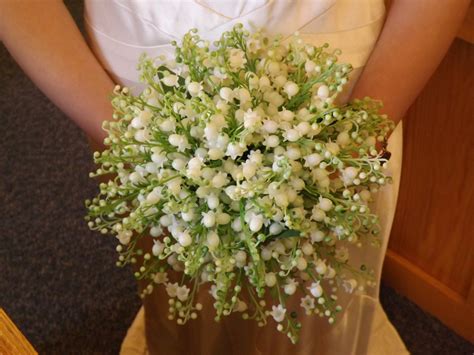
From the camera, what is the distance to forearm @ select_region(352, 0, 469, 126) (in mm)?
885

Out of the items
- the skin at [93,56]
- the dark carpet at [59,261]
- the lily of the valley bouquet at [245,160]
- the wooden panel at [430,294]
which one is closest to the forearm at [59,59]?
the skin at [93,56]

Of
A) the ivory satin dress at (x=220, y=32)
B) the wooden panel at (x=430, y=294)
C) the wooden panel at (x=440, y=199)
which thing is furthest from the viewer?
the wooden panel at (x=430, y=294)

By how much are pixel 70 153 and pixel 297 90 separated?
1.61 m

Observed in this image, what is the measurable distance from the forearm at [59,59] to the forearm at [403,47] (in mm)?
398

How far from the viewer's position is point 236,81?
62 cm

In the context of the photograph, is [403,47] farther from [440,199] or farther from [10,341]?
[10,341]

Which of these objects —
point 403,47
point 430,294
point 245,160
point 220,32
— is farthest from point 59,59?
point 430,294

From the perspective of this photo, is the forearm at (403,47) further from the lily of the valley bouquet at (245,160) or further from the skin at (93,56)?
the lily of the valley bouquet at (245,160)

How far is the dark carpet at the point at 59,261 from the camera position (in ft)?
5.06

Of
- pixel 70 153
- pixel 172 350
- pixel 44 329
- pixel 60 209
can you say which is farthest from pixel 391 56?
pixel 70 153

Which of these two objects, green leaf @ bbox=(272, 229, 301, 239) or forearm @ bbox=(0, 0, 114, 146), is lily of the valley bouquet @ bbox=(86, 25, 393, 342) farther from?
forearm @ bbox=(0, 0, 114, 146)

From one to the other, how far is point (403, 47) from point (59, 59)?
0.52 m

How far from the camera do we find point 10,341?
2.22ft

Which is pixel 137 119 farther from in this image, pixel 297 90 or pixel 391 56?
pixel 391 56
